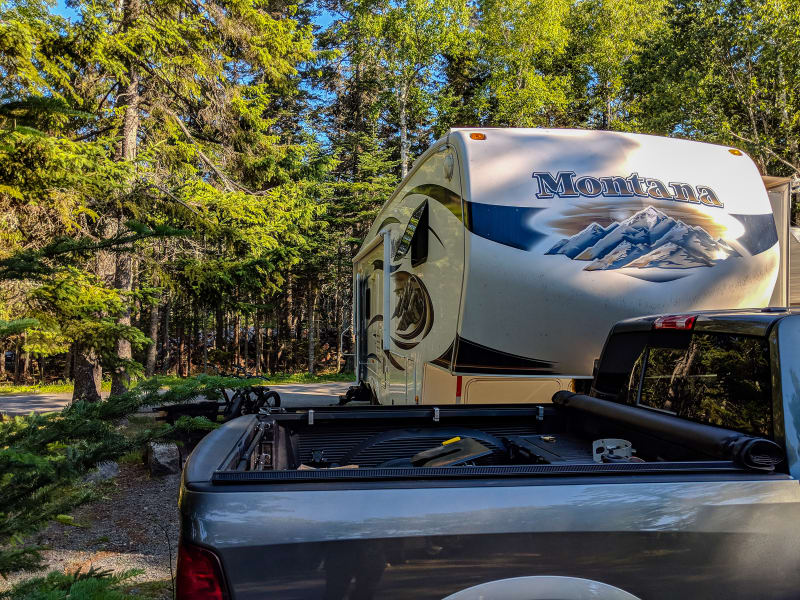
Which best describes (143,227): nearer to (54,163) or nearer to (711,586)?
(54,163)

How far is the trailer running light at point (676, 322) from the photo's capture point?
9.31 feet

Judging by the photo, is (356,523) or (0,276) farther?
(0,276)

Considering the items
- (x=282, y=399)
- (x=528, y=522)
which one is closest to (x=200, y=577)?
(x=528, y=522)

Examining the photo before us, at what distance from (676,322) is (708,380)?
34 cm

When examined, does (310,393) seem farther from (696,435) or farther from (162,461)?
(696,435)

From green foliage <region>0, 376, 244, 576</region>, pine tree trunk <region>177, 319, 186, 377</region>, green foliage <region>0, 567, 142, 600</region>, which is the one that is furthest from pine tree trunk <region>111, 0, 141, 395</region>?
pine tree trunk <region>177, 319, 186, 377</region>

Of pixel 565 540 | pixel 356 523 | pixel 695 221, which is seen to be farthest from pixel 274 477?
pixel 695 221

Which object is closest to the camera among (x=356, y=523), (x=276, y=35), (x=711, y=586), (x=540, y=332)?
(x=356, y=523)

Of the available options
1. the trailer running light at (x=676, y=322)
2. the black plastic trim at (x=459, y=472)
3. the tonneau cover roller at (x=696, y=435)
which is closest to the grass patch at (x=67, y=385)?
the tonneau cover roller at (x=696, y=435)

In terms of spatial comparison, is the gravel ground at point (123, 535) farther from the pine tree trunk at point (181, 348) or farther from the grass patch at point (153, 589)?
the pine tree trunk at point (181, 348)

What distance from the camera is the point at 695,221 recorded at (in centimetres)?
492

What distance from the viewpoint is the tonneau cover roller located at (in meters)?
2.04

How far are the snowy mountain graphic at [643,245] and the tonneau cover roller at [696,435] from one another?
62.7 inches

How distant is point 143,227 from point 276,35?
34.5 feet
